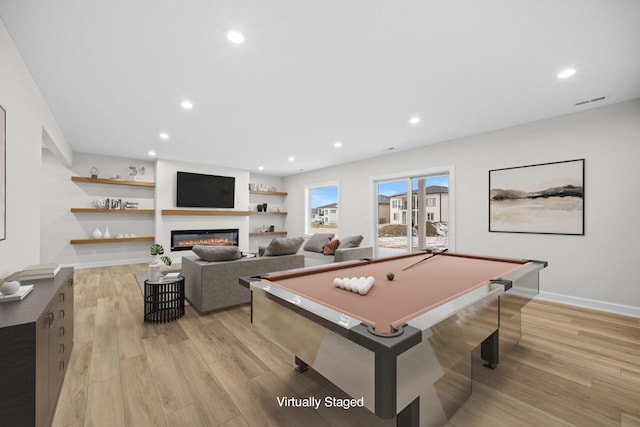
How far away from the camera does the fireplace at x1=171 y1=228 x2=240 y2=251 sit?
6483 mm

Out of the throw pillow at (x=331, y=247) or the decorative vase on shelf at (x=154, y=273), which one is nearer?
the decorative vase on shelf at (x=154, y=273)

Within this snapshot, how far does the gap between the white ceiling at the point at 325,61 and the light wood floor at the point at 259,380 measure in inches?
100

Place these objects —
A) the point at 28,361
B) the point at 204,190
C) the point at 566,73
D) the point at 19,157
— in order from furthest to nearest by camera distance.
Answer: the point at 204,190 → the point at 566,73 → the point at 19,157 → the point at 28,361

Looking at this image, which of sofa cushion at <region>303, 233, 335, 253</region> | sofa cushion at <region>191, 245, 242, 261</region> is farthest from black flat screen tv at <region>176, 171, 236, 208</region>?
sofa cushion at <region>191, 245, 242, 261</region>

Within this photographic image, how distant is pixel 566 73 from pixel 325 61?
2326mm

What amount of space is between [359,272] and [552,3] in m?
2.21

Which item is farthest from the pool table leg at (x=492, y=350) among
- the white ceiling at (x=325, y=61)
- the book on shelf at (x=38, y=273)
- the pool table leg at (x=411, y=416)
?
the book on shelf at (x=38, y=273)

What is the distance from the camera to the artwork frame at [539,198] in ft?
11.1

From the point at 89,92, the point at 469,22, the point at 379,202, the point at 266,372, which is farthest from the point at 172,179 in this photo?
the point at 469,22

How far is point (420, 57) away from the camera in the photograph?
224 cm

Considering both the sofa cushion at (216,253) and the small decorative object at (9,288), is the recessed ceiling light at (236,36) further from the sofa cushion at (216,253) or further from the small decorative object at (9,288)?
the sofa cushion at (216,253)

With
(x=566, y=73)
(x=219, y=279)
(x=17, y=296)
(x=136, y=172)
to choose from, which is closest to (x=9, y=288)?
(x=17, y=296)

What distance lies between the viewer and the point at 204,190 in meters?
6.81

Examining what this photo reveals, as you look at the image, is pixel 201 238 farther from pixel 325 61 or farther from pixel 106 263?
pixel 325 61
